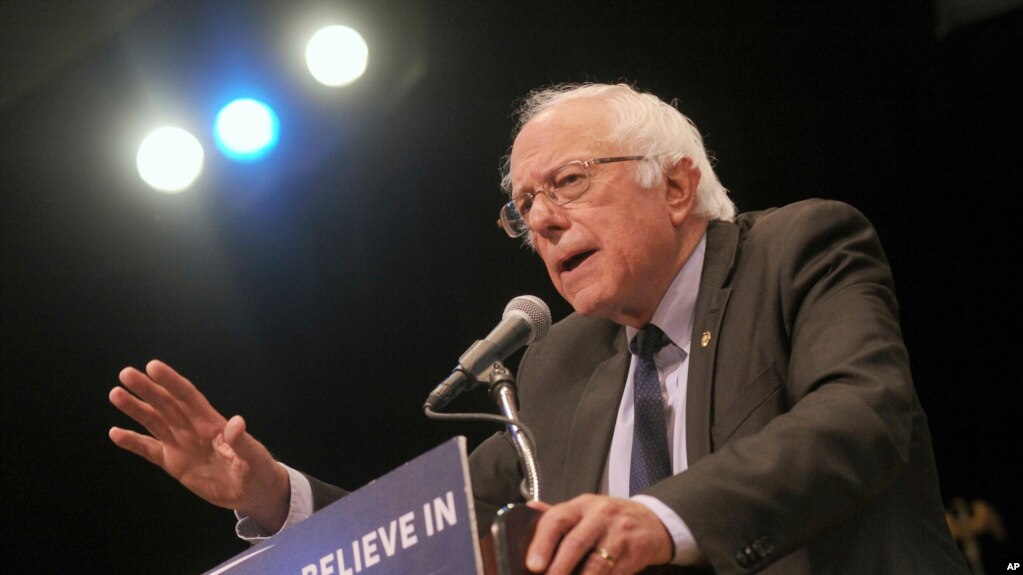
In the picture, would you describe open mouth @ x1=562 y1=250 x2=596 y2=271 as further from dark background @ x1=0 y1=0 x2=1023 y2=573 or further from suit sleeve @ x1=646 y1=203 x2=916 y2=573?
dark background @ x1=0 y1=0 x2=1023 y2=573

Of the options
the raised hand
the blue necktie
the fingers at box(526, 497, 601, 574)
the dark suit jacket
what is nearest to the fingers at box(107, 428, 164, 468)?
the raised hand

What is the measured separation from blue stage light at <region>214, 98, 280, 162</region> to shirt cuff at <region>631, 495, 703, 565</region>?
3047 millimetres

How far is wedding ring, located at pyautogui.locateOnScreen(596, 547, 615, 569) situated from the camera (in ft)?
4.67

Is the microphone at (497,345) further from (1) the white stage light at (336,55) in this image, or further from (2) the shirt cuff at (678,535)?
(1) the white stage light at (336,55)

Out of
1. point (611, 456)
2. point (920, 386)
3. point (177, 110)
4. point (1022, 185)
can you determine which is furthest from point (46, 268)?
point (1022, 185)

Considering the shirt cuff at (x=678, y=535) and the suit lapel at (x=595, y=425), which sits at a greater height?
the shirt cuff at (x=678, y=535)

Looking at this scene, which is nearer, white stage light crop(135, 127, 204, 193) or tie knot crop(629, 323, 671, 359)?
tie knot crop(629, 323, 671, 359)

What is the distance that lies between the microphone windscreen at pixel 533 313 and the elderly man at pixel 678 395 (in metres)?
0.33

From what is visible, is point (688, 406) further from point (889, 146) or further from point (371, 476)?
point (371, 476)

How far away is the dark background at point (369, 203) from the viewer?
4035 millimetres

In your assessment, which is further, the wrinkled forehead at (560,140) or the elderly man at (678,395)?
the wrinkled forehead at (560,140)

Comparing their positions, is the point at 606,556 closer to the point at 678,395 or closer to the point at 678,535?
the point at 678,535

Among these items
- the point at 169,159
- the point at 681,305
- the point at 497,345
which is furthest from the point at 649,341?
the point at 169,159

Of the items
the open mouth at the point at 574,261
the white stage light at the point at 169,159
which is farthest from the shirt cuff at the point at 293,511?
the white stage light at the point at 169,159
